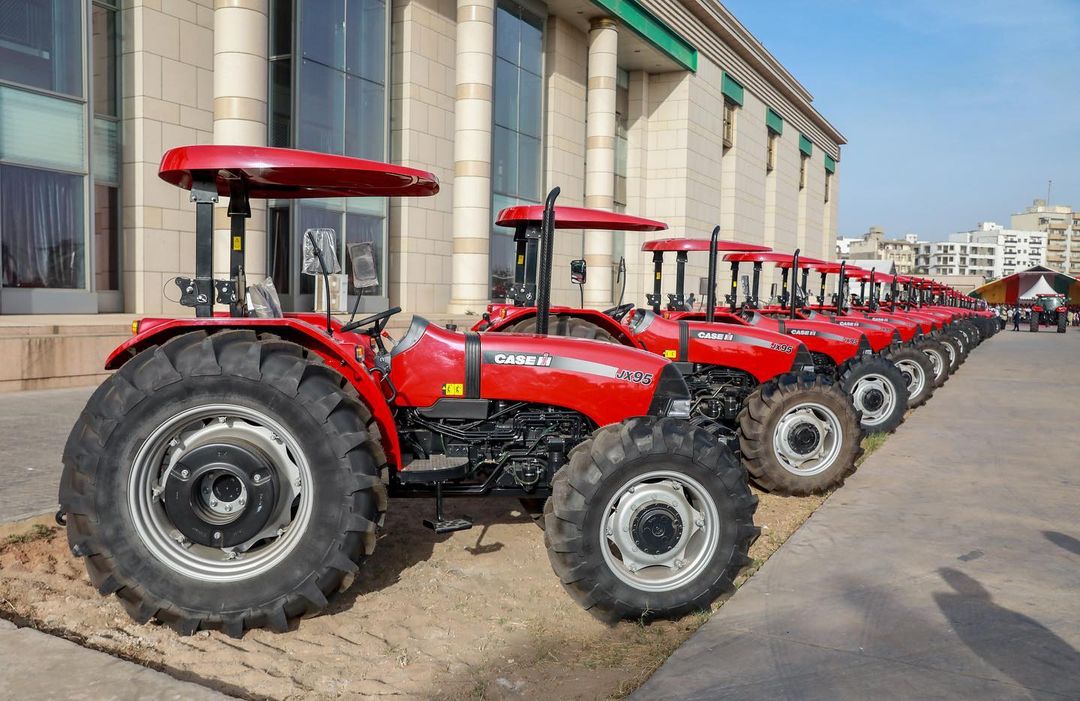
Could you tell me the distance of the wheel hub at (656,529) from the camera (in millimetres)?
3672

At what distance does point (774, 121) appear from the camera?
41938 mm

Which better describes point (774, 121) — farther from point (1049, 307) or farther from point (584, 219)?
point (584, 219)

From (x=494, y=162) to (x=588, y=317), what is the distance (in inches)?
626

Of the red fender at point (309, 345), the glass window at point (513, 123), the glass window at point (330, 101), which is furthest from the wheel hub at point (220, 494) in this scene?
the glass window at point (513, 123)

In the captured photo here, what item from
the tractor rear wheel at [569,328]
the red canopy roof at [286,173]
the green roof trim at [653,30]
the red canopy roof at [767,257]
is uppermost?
the green roof trim at [653,30]

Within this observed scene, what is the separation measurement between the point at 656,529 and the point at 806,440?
117 inches

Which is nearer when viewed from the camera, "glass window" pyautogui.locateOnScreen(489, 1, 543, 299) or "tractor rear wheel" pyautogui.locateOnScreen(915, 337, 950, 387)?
"tractor rear wheel" pyautogui.locateOnScreen(915, 337, 950, 387)

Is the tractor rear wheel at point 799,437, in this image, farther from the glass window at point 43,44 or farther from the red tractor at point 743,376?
the glass window at point 43,44

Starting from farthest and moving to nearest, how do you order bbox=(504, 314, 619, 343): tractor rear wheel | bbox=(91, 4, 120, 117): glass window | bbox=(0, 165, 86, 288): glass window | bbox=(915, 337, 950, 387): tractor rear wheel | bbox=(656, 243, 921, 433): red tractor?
bbox=(915, 337, 950, 387): tractor rear wheel < bbox=(91, 4, 120, 117): glass window < bbox=(0, 165, 86, 288): glass window < bbox=(656, 243, 921, 433): red tractor < bbox=(504, 314, 619, 343): tractor rear wheel

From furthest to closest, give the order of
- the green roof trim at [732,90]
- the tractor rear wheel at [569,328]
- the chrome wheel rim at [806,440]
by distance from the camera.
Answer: the green roof trim at [732,90] → the tractor rear wheel at [569,328] → the chrome wheel rim at [806,440]

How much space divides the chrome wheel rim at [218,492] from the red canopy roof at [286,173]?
102 centimetres

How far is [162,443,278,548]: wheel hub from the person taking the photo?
336cm

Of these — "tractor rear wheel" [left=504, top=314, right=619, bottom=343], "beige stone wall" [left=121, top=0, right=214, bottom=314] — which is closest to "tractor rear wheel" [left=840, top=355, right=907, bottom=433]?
"tractor rear wheel" [left=504, top=314, right=619, bottom=343]

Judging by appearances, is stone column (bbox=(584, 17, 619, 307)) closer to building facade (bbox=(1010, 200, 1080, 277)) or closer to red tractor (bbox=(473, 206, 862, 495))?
red tractor (bbox=(473, 206, 862, 495))
